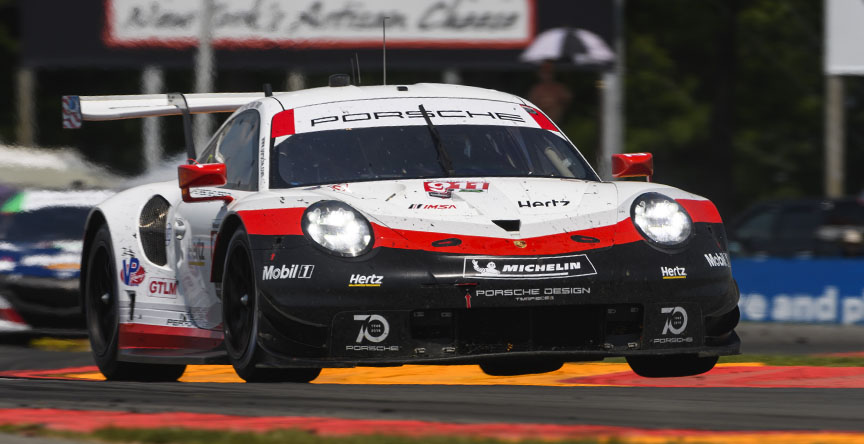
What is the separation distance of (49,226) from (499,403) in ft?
24.8

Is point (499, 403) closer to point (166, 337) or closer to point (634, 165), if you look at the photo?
point (634, 165)

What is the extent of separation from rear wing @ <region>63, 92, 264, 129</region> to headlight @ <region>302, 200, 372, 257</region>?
103 inches

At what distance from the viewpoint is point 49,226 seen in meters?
13.1

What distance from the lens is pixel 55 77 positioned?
33.6 metres

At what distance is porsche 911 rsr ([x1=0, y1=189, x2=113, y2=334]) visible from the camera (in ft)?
40.9

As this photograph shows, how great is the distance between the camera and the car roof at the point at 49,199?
1283 centimetres

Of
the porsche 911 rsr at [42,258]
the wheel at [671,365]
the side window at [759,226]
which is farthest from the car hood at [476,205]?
the side window at [759,226]

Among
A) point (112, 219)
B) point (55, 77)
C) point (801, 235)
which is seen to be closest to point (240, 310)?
point (112, 219)

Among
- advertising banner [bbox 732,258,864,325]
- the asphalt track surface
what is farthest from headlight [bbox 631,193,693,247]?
advertising banner [bbox 732,258,864,325]

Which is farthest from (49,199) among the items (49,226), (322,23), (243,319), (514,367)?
(322,23)

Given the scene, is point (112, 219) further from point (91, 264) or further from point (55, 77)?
point (55, 77)

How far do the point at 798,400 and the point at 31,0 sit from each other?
24.9 metres

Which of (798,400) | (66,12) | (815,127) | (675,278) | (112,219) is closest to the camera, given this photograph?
(798,400)

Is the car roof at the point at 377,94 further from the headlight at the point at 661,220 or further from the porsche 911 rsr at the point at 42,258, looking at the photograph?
the porsche 911 rsr at the point at 42,258
